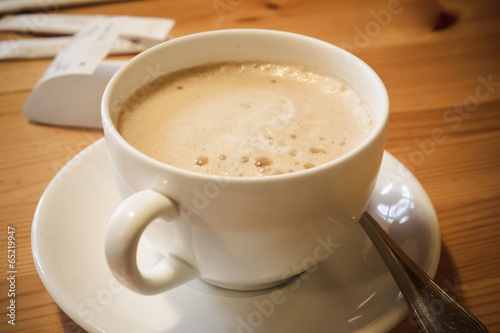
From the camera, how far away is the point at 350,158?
0.60m


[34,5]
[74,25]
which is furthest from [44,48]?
[34,5]

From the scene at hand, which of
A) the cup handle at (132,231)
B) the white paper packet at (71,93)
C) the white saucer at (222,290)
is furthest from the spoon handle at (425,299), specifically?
the white paper packet at (71,93)

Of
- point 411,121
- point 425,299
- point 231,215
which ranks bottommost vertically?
point 411,121

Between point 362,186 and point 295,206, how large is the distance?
0.39 ft

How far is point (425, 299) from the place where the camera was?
0.64m

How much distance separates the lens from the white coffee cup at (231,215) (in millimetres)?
562

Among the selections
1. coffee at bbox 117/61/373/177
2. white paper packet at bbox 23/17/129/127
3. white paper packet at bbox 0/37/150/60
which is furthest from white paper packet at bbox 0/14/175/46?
coffee at bbox 117/61/373/177

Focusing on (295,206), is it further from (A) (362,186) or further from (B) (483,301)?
(B) (483,301)

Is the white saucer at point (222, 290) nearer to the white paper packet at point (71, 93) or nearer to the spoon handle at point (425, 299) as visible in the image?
the spoon handle at point (425, 299)

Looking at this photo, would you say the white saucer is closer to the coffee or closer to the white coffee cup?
the white coffee cup

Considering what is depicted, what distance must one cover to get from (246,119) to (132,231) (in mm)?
322

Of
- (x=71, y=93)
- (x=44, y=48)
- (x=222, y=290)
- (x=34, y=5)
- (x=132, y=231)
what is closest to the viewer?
(x=132, y=231)

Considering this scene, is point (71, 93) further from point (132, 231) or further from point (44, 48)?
point (132, 231)

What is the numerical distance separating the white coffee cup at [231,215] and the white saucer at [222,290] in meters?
0.04
